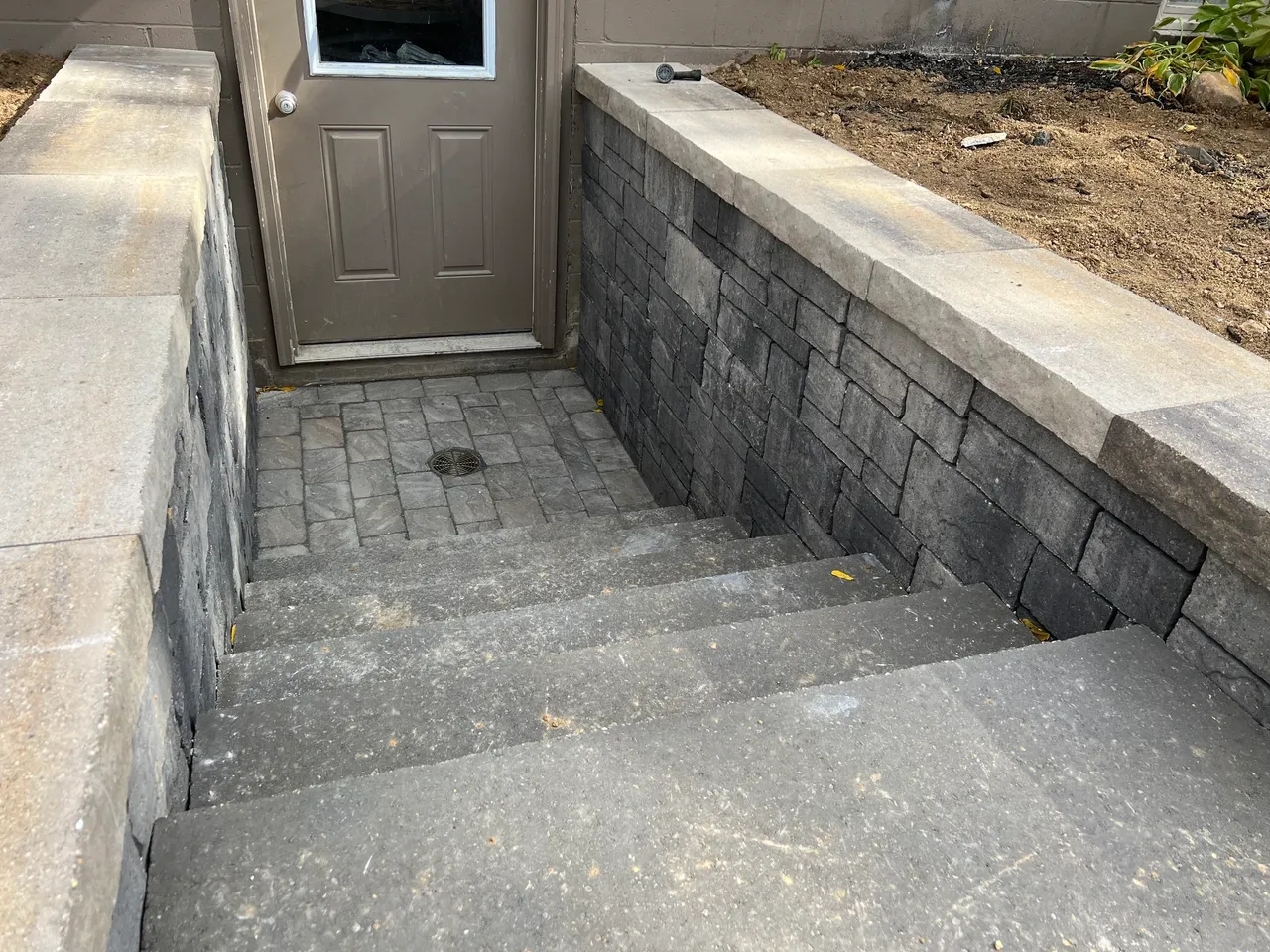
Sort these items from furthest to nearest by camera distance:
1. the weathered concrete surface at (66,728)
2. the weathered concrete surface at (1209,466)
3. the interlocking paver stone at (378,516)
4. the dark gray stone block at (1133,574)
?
the interlocking paver stone at (378,516) → the dark gray stone block at (1133,574) → the weathered concrete surface at (1209,466) → the weathered concrete surface at (66,728)

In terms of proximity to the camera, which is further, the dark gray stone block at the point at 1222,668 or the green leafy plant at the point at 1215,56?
the green leafy plant at the point at 1215,56

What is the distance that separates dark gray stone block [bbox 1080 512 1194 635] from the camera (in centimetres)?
182

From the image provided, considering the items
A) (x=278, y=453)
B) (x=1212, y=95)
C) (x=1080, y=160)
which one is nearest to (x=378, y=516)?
(x=278, y=453)

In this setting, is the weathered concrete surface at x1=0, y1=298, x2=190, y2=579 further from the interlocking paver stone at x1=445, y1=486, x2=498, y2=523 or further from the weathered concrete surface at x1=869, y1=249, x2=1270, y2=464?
the interlocking paver stone at x1=445, y1=486, x2=498, y2=523

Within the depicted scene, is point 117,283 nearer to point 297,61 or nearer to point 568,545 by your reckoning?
point 568,545

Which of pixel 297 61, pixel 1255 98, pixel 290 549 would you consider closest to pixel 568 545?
pixel 290 549

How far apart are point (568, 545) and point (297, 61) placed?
2963mm

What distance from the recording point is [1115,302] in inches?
93.1

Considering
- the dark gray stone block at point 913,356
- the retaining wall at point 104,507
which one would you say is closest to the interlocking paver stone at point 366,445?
the retaining wall at point 104,507

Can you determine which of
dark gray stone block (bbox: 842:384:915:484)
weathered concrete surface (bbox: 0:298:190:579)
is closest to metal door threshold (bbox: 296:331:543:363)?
dark gray stone block (bbox: 842:384:915:484)

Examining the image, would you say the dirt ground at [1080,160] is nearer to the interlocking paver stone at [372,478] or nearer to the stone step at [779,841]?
the stone step at [779,841]

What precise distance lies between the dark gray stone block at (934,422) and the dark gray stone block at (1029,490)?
1.5 inches

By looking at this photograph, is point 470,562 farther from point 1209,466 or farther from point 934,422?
point 1209,466

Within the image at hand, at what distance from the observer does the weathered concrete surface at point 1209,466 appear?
158 centimetres
